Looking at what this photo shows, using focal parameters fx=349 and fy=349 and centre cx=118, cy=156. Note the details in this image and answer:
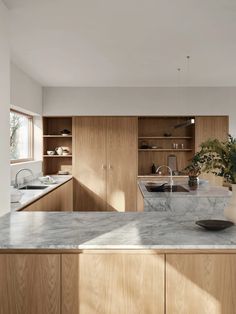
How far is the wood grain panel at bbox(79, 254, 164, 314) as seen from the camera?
182 cm

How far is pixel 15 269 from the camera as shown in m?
1.83

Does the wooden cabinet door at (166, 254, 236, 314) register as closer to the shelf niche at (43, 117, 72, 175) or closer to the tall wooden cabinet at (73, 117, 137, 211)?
the tall wooden cabinet at (73, 117, 137, 211)

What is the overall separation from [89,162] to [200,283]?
5096 mm

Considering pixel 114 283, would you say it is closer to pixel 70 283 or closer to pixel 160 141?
pixel 70 283

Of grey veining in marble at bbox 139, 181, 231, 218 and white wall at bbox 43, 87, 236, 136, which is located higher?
white wall at bbox 43, 87, 236, 136

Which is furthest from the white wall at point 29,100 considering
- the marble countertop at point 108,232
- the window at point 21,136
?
the marble countertop at point 108,232

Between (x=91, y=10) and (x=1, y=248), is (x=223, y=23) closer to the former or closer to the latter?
(x=91, y=10)

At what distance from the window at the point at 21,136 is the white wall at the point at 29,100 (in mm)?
129

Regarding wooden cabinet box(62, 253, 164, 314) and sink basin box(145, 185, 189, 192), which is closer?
wooden cabinet box(62, 253, 164, 314)

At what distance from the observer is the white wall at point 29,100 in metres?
5.04

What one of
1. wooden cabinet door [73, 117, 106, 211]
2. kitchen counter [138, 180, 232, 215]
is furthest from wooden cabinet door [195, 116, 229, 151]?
kitchen counter [138, 180, 232, 215]

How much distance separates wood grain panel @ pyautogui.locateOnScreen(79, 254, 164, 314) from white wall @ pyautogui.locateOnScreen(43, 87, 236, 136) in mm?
5048

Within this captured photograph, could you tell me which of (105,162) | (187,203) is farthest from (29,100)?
(187,203)

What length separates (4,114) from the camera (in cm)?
286
